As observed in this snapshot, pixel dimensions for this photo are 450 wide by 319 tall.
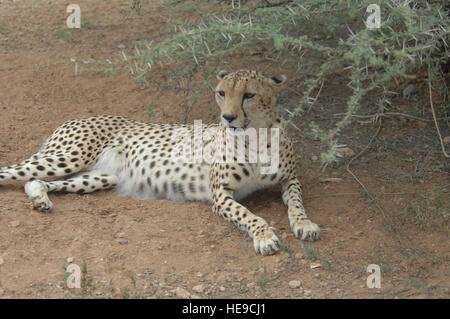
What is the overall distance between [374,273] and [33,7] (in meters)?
6.16

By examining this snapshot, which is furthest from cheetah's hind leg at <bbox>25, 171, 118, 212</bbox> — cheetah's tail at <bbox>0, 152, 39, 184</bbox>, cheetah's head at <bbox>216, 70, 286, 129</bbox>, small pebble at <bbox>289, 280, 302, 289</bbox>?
small pebble at <bbox>289, 280, 302, 289</bbox>

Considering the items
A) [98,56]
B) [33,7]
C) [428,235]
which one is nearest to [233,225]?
[428,235]

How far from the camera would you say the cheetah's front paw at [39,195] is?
4.17 meters

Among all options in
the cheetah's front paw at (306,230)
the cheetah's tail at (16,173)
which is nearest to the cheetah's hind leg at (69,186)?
the cheetah's tail at (16,173)

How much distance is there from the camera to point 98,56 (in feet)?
22.0

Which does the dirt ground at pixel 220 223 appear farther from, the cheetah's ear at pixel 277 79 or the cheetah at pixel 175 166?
the cheetah's ear at pixel 277 79

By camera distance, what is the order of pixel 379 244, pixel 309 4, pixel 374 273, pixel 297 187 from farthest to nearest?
pixel 297 187, pixel 309 4, pixel 379 244, pixel 374 273

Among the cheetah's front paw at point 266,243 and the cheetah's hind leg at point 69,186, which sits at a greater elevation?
the cheetah's hind leg at point 69,186

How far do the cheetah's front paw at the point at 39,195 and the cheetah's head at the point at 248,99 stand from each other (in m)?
1.35

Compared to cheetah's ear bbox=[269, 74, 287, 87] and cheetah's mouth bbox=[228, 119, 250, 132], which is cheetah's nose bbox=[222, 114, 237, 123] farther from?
cheetah's ear bbox=[269, 74, 287, 87]

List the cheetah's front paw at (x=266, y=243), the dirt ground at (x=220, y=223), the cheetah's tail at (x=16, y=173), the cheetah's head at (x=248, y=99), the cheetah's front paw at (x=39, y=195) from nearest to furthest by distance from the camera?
the dirt ground at (x=220, y=223) < the cheetah's front paw at (x=266, y=243) < the cheetah's head at (x=248, y=99) < the cheetah's front paw at (x=39, y=195) < the cheetah's tail at (x=16, y=173)

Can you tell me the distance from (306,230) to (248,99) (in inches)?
37.4

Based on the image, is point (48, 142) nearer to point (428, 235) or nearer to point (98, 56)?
point (98, 56)

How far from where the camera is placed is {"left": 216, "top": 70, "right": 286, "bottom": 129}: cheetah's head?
13.0ft
